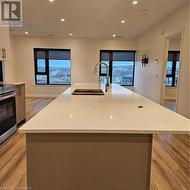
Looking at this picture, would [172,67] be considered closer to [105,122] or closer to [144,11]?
[144,11]

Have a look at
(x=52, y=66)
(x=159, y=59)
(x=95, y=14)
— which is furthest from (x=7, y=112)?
(x=52, y=66)

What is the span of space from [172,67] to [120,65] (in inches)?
88.7

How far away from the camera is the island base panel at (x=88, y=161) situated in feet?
3.74

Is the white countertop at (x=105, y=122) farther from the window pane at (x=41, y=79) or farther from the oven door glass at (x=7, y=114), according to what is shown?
the window pane at (x=41, y=79)

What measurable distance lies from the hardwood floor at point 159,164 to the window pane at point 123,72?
209 inches

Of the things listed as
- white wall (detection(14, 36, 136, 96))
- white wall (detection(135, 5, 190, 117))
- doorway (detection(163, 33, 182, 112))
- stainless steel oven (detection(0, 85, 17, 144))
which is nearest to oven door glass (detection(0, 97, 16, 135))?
stainless steel oven (detection(0, 85, 17, 144))

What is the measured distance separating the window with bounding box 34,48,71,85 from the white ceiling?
1.75 metres

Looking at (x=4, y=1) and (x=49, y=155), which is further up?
(x=4, y=1)

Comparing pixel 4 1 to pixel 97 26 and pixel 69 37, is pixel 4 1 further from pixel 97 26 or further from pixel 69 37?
pixel 69 37

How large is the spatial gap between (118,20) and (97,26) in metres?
0.93

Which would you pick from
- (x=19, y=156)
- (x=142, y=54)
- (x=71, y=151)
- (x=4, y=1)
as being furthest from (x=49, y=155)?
(x=142, y=54)

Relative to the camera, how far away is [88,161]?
117 centimetres

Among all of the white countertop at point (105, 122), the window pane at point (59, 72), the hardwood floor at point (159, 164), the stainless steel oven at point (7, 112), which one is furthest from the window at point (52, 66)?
the white countertop at point (105, 122)

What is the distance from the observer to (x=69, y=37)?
784 cm
